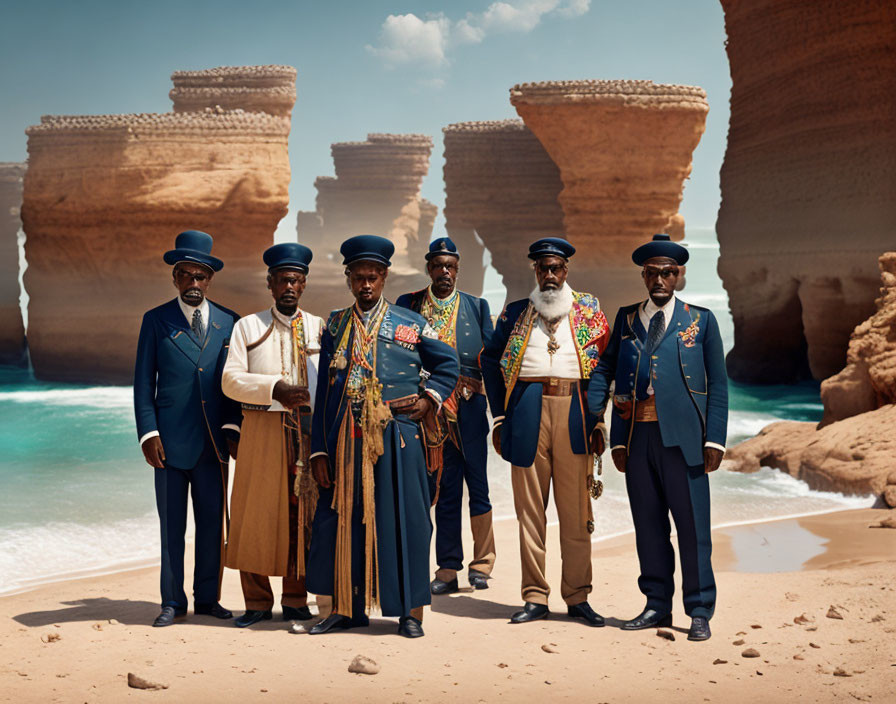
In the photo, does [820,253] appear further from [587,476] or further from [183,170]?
[587,476]

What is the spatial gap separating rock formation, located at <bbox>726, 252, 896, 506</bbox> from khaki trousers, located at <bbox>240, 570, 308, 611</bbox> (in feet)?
15.1

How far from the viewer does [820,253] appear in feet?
46.2

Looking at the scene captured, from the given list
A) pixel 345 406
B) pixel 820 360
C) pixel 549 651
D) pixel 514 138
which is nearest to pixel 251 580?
pixel 345 406

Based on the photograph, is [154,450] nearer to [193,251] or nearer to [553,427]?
[193,251]

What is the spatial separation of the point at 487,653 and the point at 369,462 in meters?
0.82

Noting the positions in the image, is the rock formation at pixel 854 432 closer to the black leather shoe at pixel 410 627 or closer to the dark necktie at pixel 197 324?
the black leather shoe at pixel 410 627

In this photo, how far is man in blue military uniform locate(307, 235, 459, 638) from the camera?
383cm

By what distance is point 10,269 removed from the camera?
25.2m

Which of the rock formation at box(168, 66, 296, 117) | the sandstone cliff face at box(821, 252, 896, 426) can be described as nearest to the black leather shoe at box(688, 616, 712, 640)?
the sandstone cliff face at box(821, 252, 896, 426)

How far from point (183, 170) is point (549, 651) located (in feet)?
45.0

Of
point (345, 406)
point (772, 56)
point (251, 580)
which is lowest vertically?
point (251, 580)

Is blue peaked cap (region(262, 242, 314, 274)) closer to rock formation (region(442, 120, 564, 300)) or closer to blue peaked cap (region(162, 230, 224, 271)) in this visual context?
blue peaked cap (region(162, 230, 224, 271))

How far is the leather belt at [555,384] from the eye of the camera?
414 centimetres

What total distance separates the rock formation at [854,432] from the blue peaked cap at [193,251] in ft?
16.6
